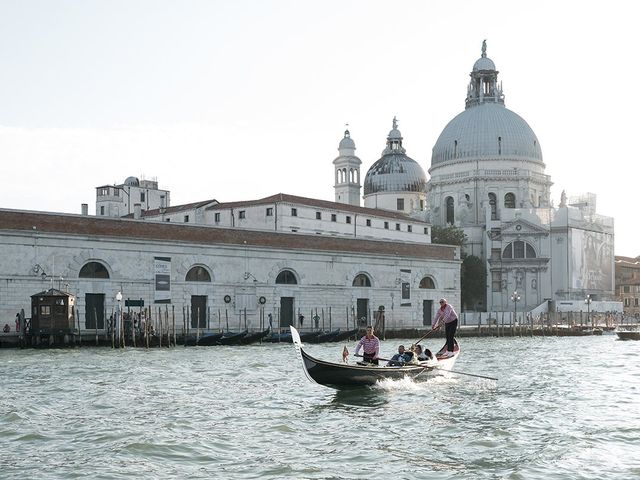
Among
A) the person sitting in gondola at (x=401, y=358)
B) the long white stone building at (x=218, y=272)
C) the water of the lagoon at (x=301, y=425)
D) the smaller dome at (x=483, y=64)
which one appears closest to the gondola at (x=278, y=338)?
the long white stone building at (x=218, y=272)

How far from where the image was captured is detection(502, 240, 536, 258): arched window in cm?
7331

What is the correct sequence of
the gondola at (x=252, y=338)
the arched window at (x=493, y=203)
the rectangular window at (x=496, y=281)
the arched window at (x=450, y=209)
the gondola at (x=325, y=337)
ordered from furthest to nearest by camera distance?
the arched window at (x=450, y=209) → the arched window at (x=493, y=203) → the rectangular window at (x=496, y=281) → the gondola at (x=325, y=337) → the gondola at (x=252, y=338)

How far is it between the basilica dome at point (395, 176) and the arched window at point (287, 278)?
136 feet

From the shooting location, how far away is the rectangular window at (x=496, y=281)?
241 feet

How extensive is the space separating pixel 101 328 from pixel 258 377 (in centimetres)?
1815

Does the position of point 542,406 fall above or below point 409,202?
below

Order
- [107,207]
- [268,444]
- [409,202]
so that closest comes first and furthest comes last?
1. [268,444]
2. [107,207]
3. [409,202]

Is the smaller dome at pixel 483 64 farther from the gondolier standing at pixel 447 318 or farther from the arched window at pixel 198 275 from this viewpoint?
the gondolier standing at pixel 447 318

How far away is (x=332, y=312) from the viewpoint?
49.5 m

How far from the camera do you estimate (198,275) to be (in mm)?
44594

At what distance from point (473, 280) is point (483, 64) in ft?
74.7

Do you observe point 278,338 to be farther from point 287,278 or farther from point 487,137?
point 487,137

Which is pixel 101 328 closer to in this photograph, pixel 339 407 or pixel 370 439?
pixel 339 407

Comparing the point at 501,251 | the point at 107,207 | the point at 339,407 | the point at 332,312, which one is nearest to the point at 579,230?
the point at 501,251
